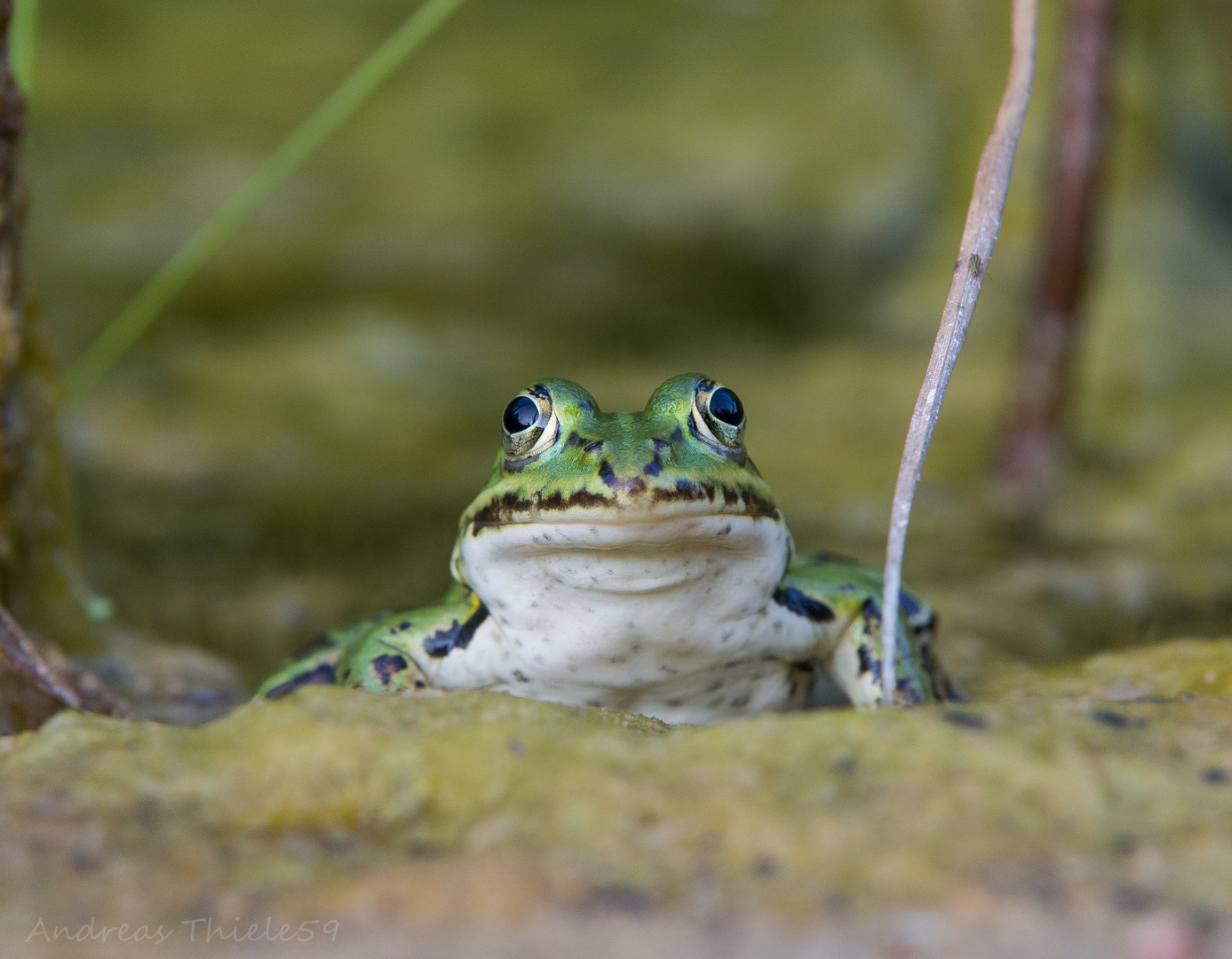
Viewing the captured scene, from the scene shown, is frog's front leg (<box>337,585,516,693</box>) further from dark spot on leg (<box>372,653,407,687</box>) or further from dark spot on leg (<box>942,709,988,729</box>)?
dark spot on leg (<box>942,709,988,729</box>)

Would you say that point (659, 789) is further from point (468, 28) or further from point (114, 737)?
point (468, 28)

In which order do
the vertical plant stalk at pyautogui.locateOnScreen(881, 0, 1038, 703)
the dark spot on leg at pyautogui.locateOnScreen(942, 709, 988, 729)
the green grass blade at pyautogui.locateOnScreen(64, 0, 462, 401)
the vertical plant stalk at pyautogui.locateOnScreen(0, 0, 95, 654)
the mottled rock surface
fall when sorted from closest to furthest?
the mottled rock surface → the dark spot on leg at pyautogui.locateOnScreen(942, 709, 988, 729) → the vertical plant stalk at pyautogui.locateOnScreen(881, 0, 1038, 703) → the vertical plant stalk at pyautogui.locateOnScreen(0, 0, 95, 654) → the green grass blade at pyautogui.locateOnScreen(64, 0, 462, 401)

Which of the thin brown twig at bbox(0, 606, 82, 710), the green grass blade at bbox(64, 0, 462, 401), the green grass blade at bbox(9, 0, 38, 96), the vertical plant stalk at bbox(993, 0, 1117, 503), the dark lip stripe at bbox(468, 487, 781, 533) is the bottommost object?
the thin brown twig at bbox(0, 606, 82, 710)

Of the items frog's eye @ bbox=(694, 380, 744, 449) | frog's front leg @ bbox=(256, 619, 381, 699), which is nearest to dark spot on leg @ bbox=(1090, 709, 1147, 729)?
frog's eye @ bbox=(694, 380, 744, 449)

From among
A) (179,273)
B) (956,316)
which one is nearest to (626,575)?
(956,316)

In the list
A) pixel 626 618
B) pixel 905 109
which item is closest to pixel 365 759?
pixel 626 618

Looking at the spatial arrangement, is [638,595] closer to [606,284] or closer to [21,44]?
[21,44]

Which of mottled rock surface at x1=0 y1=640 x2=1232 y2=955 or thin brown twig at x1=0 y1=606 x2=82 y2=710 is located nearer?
mottled rock surface at x1=0 y1=640 x2=1232 y2=955
